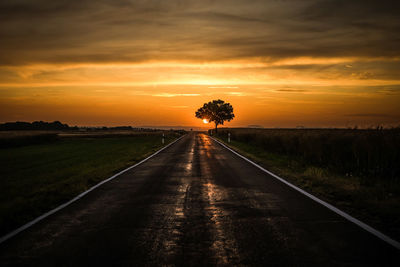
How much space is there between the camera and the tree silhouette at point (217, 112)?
309ft

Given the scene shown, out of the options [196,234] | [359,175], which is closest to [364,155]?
[359,175]


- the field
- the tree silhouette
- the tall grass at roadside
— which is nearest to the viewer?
the field

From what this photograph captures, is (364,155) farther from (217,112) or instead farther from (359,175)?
(217,112)

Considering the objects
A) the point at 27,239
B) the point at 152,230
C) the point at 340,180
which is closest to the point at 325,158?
the point at 340,180

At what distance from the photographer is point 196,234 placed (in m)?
4.57

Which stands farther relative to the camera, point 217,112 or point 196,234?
point 217,112

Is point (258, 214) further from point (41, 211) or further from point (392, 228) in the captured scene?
point (41, 211)

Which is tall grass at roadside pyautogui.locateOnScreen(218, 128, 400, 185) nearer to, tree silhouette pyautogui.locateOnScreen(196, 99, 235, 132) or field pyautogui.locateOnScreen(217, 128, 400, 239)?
field pyautogui.locateOnScreen(217, 128, 400, 239)

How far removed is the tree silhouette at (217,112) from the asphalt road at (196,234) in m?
87.0

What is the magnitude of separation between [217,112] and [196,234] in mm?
90235

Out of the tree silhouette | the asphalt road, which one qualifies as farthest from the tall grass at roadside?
the tree silhouette

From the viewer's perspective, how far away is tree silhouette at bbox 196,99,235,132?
94062 mm

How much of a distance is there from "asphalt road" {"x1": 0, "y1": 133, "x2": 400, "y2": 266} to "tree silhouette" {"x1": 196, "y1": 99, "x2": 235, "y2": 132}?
286 ft

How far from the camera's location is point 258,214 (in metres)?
5.72
